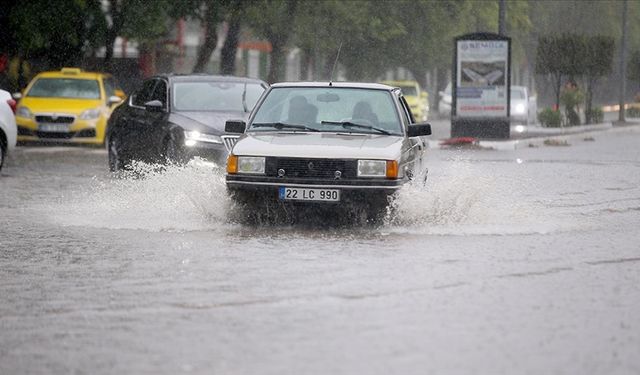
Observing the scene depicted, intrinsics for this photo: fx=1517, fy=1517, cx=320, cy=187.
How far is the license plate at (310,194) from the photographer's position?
533 inches

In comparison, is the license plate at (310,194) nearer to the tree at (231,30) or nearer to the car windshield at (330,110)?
the car windshield at (330,110)

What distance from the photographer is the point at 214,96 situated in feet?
66.9

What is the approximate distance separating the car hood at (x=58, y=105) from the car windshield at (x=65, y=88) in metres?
0.41

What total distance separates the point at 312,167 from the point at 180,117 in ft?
20.4

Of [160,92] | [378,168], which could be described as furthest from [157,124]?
[378,168]

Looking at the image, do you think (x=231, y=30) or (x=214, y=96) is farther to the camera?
(x=231, y=30)

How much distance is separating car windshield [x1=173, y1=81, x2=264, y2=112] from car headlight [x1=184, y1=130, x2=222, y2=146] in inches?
44.4

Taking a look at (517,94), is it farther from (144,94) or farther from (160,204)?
(160,204)

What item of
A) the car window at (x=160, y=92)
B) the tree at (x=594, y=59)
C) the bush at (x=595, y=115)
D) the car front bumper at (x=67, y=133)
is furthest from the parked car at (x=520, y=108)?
the car window at (x=160, y=92)

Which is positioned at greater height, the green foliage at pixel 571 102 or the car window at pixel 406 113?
the car window at pixel 406 113

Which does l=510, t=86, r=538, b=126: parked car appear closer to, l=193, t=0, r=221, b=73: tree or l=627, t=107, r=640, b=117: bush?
l=193, t=0, r=221, b=73: tree

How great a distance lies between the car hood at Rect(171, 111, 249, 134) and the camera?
1895 cm

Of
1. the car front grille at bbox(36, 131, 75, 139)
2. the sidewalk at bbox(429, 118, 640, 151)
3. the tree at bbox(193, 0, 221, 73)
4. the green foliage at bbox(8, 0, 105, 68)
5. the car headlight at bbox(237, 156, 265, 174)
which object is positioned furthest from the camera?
the tree at bbox(193, 0, 221, 73)

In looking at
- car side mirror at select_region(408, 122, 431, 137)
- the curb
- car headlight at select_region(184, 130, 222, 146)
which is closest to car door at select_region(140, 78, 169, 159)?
car headlight at select_region(184, 130, 222, 146)
